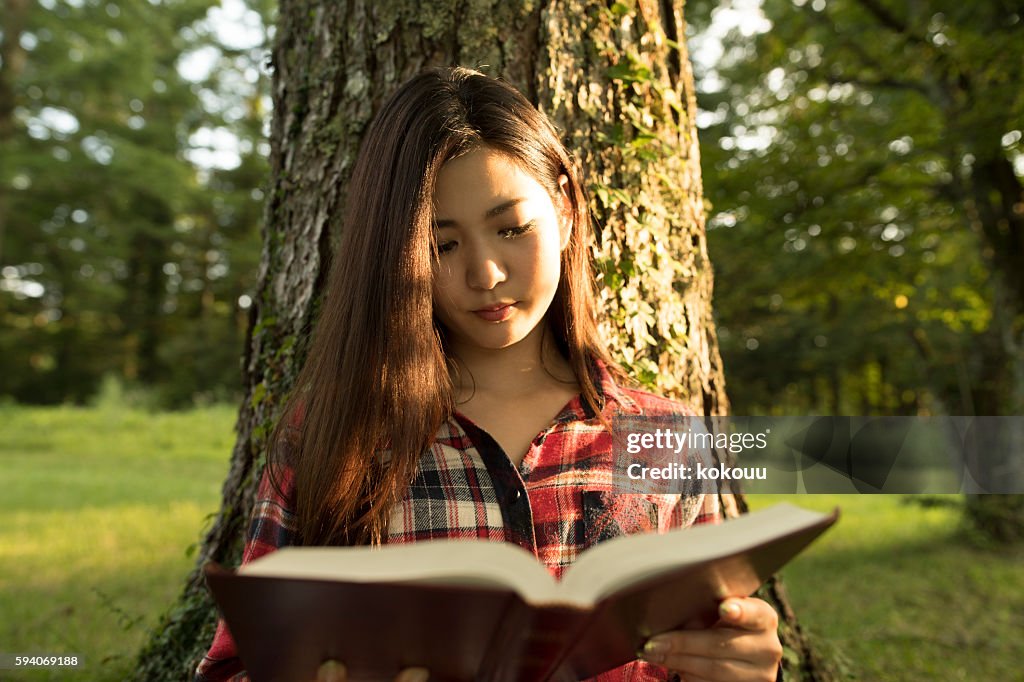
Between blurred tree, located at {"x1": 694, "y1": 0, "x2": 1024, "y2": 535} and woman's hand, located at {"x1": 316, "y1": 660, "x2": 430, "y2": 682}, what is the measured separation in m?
4.55

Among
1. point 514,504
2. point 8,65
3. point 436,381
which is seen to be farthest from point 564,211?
point 8,65

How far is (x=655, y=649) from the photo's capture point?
1.15 m

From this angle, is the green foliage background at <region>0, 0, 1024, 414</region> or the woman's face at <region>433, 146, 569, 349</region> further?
the green foliage background at <region>0, 0, 1024, 414</region>

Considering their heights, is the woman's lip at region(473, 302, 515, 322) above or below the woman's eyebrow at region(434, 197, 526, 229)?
below

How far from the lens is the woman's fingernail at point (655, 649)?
1150mm

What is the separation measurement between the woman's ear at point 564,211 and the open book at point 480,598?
797 millimetres

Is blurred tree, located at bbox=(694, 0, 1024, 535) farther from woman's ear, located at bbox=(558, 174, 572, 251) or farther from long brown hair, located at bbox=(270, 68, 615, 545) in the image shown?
long brown hair, located at bbox=(270, 68, 615, 545)

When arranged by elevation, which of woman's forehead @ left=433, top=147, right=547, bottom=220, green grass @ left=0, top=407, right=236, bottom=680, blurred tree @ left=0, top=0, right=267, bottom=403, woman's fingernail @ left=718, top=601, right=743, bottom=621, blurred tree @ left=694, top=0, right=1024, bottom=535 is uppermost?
blurred tree @ left=0, top=0, right=267, bottom=403

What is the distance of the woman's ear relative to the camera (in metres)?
1.66

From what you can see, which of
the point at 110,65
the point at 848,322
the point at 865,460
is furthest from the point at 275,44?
the point at 110,65

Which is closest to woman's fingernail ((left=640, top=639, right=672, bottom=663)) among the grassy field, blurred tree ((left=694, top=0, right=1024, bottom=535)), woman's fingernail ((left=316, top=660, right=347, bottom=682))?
Answer: woman's fingernail ((left=316, top=660, right=347, bottom=682))

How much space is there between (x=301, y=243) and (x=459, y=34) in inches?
28.5

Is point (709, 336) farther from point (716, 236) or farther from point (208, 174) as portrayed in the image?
point (208, 174)

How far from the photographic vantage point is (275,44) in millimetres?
2445
